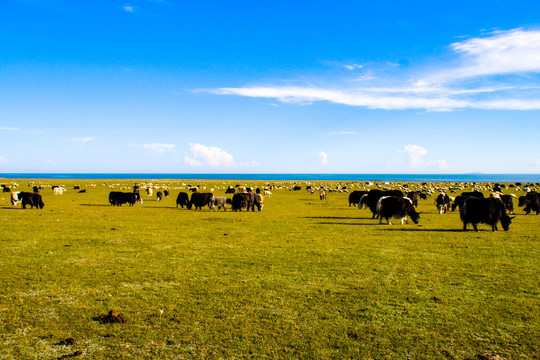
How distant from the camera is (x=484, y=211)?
20.6 m

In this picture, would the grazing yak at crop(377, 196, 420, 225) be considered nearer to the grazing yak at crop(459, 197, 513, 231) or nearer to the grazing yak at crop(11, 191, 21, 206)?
the grazing yak at crop(459, 197, 513, 231)

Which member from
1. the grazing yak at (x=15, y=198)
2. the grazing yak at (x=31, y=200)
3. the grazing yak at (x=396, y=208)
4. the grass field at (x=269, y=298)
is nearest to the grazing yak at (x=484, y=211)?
the grass field at (x=269, y=298)

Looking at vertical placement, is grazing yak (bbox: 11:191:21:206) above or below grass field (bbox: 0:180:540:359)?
above

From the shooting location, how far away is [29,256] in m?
13.5

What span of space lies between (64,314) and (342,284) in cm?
714

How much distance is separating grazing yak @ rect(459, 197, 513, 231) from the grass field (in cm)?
322

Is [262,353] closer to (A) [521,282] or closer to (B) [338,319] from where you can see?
(B) [338,319]

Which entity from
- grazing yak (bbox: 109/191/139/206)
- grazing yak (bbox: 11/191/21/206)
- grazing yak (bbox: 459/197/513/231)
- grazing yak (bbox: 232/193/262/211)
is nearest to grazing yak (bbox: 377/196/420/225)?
grazing yak (bbox: 459/197/513/231)

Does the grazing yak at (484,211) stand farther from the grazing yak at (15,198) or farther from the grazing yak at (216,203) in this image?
the grazing yak at (15,198)

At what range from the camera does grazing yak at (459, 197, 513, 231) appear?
20594 millimetres

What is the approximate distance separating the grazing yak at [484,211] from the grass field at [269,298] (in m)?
3.22

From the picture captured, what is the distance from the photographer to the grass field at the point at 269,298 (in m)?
6.71

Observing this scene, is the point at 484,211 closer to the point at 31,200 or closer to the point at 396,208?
the point at 396,208

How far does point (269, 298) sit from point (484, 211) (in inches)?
667
